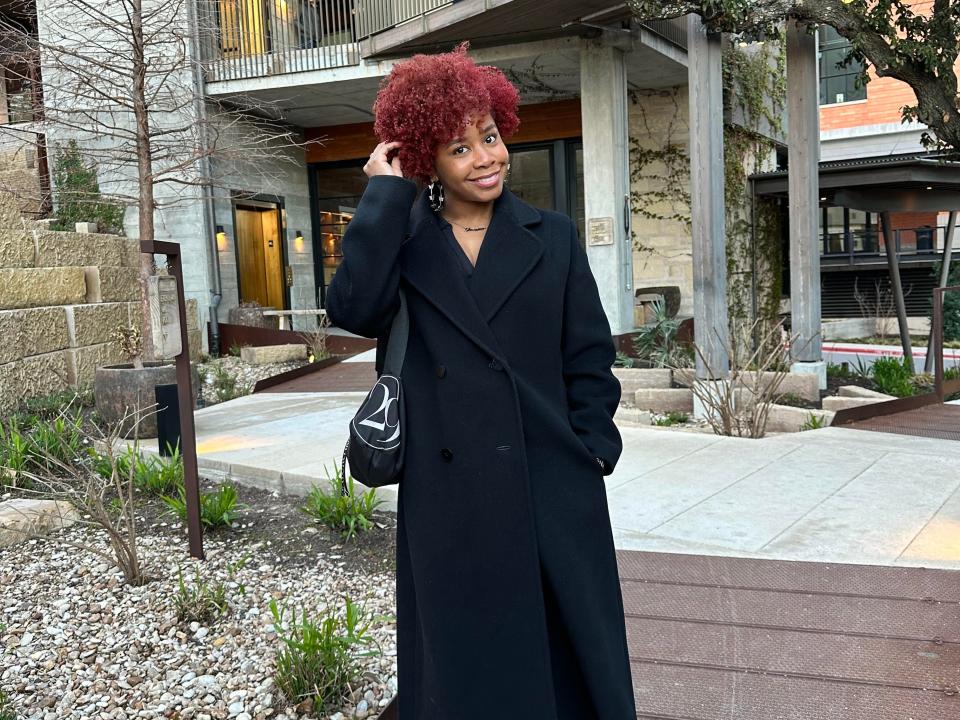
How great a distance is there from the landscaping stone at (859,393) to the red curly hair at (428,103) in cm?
683

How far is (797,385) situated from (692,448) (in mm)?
2579

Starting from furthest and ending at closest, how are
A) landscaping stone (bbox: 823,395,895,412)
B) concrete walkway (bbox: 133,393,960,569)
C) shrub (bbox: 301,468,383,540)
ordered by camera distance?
landscaping stone (bbox: 823,395,895,412) < shrub (bbox: 301,468,383,540) < concrete walkway (bbox: 133,393,960,569)

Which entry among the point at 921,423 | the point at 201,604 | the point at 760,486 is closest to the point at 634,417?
the point at 921,423

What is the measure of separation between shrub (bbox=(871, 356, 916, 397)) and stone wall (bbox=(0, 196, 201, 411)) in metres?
7.87

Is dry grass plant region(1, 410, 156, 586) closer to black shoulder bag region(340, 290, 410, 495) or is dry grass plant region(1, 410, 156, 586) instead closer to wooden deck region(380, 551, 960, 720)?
wooden deck region(380, 551, 960, 720)

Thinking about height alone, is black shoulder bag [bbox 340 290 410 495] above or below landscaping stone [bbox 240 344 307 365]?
above

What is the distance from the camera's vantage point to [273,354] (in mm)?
11914

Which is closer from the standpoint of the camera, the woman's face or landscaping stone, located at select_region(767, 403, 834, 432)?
the woman's face

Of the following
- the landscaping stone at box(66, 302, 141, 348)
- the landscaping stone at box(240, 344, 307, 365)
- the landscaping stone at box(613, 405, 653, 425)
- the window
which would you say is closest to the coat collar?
the landscaping stone at box(613, 405, 653, 425)

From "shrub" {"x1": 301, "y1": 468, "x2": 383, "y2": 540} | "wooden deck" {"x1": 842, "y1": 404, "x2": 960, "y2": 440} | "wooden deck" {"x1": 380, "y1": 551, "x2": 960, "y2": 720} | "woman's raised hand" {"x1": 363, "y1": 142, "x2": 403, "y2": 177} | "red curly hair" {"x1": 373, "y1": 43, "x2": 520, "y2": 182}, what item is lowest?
"wooden deck" {"x1": 842, "y1": 404, "x2": 960, "y2": 440}

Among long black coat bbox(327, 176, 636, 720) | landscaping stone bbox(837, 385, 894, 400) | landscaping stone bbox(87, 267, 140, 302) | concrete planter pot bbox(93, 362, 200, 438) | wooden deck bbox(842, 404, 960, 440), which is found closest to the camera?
long black coat bbox(327, 176, 636, 720)

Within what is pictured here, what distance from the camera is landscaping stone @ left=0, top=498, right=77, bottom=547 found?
4305 mm

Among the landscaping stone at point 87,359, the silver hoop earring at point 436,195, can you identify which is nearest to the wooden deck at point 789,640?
the silver hoop earring at point 436,195

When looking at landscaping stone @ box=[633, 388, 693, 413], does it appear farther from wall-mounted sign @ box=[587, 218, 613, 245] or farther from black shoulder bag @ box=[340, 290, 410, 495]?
black shoulder bag @ box=[340, 290, 410, 495]
